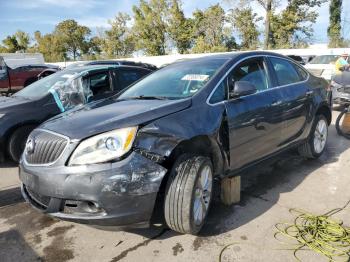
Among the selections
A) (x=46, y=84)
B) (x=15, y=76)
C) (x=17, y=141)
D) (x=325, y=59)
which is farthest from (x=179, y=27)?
(x=17, y=141)

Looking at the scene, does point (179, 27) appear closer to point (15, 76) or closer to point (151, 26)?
point (151, 26)

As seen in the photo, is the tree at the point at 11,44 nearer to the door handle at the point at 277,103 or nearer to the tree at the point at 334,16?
the tree at the point at 334,16

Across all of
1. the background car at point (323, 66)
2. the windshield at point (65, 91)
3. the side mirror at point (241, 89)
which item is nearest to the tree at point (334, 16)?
the background car at point (323, 66)

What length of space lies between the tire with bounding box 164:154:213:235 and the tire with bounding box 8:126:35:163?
11.3 ft

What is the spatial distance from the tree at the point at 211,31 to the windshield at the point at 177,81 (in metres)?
31.5

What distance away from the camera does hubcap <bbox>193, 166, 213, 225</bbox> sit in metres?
3.27

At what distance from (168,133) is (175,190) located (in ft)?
1.58

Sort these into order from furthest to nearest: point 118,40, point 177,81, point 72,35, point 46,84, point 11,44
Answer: point 11,44, point 72,35, point 118,40, point 46,84, point 177,81

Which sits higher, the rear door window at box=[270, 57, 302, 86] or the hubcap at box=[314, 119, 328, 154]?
the rear door window at box=[270, 57, 302, 86]

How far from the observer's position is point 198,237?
11.0 ft

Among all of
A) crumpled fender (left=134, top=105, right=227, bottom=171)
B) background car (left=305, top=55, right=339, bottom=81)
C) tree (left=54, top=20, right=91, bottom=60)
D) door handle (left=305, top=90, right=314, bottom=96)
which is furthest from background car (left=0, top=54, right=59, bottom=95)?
tree (left=54, top=20, right=91, bottom=60)

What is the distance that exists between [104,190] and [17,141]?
11.2 feet

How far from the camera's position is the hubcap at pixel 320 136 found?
559cm

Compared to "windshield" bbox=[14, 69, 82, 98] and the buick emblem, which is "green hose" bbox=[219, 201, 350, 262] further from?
"windshield" bbox=[14, 69, 82, 98]
